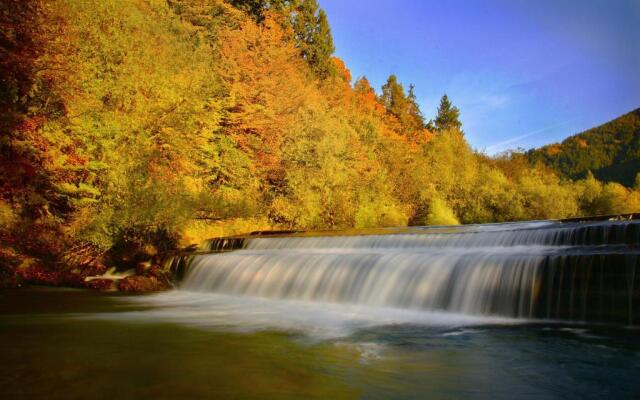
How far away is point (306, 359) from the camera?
19.9ft

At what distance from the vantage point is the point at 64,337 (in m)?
7.27

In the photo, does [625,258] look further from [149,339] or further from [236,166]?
[236,166]

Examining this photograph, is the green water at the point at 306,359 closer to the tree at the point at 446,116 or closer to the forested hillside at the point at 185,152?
the forested hillside at the point at 185,152

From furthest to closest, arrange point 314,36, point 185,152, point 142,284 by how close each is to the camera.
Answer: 1. point 314,36
2. point 185,152
3. point 142,284

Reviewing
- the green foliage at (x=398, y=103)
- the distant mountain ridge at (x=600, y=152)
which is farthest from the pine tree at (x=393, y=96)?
the distant mountain ridge at (x=600, y=152)

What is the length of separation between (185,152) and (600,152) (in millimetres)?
60961

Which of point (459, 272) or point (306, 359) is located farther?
point (459, 272)

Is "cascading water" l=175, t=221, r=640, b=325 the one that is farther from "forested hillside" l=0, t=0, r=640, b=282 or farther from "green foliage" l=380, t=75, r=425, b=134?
"green foliage" l=380, t=75, r=425, b=134

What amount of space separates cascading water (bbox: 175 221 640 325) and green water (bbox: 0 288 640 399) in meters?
0.73

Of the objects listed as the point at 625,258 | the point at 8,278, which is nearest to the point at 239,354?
the point at 625,258

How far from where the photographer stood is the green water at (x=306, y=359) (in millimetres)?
4672

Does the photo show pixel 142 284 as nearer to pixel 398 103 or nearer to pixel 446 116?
pixel 398 103

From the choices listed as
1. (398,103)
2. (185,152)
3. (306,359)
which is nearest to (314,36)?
(398,103)

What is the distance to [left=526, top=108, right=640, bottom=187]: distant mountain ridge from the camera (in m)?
56.8
